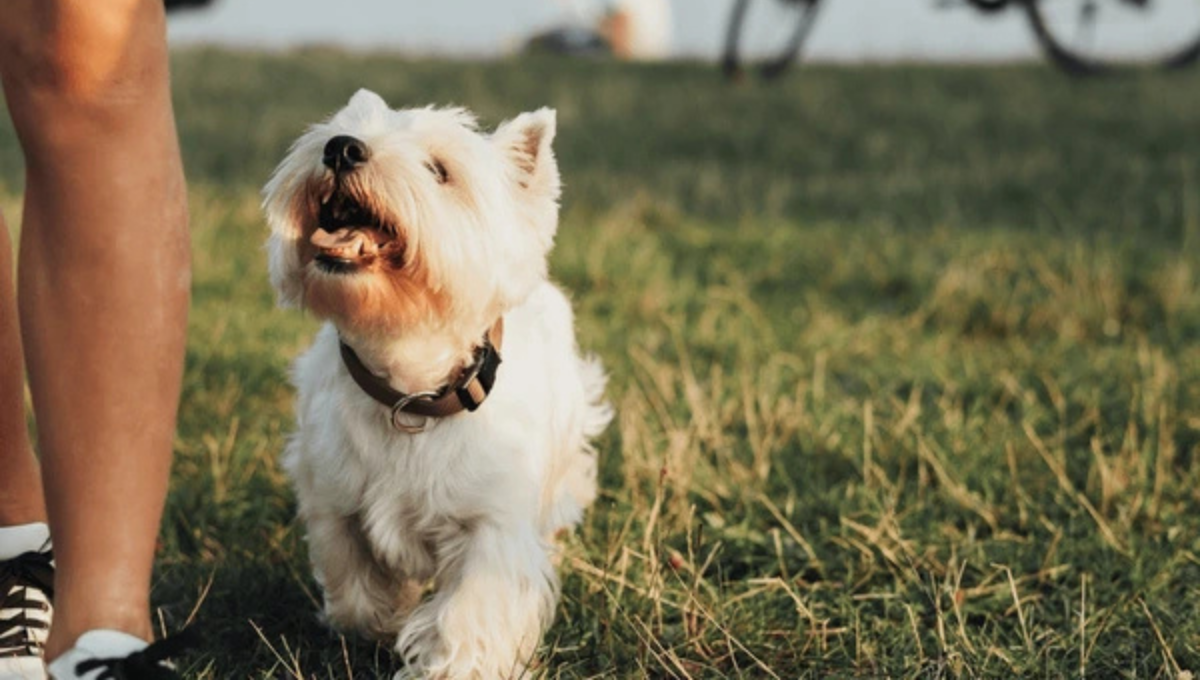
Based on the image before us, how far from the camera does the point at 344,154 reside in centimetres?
246

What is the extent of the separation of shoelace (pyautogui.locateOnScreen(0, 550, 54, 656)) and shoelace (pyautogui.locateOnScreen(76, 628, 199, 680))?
0.52 metres

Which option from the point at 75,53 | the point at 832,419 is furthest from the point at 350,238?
the point at 832,419

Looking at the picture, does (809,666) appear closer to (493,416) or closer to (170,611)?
(493,416)

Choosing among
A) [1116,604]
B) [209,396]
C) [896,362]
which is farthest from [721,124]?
[1116,604]

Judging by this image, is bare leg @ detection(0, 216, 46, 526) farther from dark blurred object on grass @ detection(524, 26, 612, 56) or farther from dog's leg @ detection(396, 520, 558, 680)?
dark blurred object on grass @ detection(524, 26, 612, 56)

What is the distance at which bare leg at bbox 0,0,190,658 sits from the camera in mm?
2201

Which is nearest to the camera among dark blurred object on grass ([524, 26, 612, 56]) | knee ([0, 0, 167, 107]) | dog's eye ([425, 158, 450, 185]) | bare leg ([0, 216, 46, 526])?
knee ([0, 0, 167, 107])

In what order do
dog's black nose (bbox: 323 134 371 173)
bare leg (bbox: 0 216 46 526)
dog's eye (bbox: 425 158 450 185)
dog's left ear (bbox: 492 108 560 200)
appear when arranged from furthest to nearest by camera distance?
dog's left ear (bbox: 492 108 560 200) < bare leg (bbox: 0 216 46 526) < dog's eye (bbox: 425 158 450 185) < dog's black nose (bbox: 323 134 371 173)

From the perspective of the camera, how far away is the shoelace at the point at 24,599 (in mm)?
2623

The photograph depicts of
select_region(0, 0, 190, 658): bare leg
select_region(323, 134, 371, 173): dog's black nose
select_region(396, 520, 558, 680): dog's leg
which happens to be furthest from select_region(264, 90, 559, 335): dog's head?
select_region(396, 520, 558, 680): dog's leg

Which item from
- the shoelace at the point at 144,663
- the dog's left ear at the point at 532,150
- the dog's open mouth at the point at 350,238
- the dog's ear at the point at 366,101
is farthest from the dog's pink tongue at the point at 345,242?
the shoelace at the point at 144,663

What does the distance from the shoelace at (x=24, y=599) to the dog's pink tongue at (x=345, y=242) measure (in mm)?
754

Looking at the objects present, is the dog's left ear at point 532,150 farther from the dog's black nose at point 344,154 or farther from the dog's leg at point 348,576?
the dog's leg at point 348,576

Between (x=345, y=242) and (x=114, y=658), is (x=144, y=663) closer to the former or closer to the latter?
(x=114, y=658)
